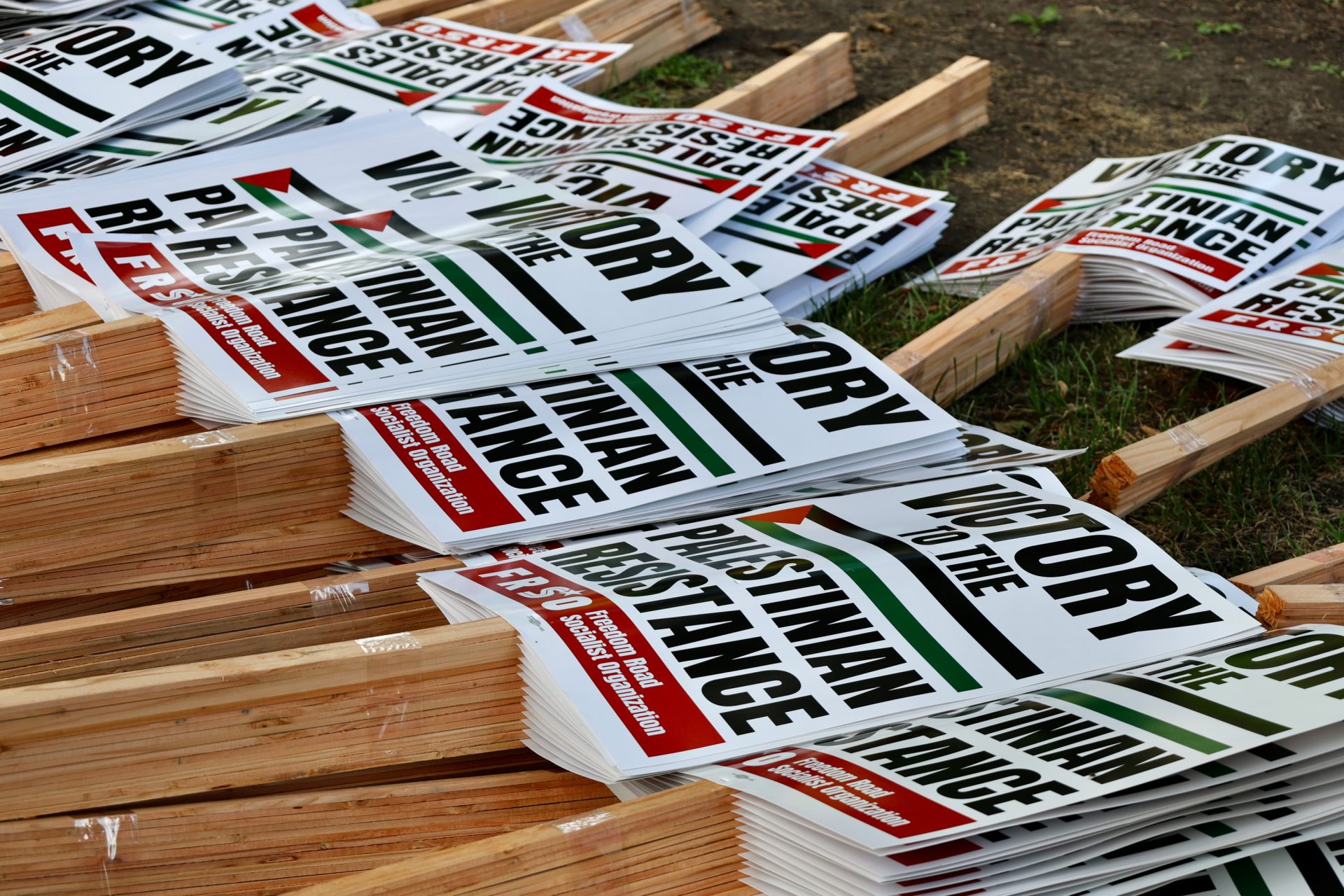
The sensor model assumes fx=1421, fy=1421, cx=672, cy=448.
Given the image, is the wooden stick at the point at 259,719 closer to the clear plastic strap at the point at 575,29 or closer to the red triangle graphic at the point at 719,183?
the red triangle graphic at the point at 719,183

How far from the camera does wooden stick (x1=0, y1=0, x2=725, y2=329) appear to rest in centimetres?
339

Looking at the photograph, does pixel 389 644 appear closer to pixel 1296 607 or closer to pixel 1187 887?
pixel 1187 887

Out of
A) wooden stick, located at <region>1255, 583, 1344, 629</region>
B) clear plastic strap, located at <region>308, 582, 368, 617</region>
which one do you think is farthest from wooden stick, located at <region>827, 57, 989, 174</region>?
clear plastic strap, located at <region>308, 582, 368, 617</region>

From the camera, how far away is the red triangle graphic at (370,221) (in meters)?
2.27

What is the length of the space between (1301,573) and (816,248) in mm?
1056

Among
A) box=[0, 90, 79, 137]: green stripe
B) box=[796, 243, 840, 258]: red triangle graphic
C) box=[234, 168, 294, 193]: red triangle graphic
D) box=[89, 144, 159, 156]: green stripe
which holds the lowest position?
box=[796, 243, 840, 258]: red triangle graphic

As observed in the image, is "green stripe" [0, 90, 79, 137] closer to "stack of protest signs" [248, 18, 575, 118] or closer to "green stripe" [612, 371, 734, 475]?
"stack of protest signs" [248, 18, 575, 118]

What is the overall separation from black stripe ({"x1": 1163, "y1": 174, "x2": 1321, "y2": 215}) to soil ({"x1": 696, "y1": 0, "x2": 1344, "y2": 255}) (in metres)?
0.42

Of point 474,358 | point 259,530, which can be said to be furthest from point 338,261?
point 259,530

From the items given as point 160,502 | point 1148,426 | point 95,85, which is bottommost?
point 1148,426

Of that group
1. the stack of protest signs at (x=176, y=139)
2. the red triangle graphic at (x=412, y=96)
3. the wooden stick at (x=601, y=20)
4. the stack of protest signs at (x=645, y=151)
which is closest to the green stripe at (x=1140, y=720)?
the stack of protest signs at (x=645, y=151)

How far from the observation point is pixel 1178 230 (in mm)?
2602

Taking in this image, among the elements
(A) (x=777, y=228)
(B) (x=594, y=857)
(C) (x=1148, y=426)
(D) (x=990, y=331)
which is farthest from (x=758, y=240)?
(B) (x=594, y=857)

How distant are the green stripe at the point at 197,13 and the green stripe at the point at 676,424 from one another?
165 centimetres
